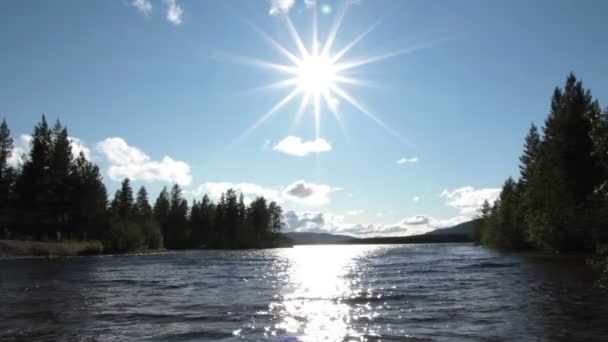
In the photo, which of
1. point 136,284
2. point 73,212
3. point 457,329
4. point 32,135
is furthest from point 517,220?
point 32,135

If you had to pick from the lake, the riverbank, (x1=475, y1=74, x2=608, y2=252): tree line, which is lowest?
the lake

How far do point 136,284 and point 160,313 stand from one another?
13614 mm

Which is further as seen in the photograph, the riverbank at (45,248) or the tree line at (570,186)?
the riverbank at (45,248)

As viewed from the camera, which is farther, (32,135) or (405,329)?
(32,135)

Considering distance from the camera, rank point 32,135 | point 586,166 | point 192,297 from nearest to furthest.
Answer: point 192,297 → point 586,166 → point 32,135

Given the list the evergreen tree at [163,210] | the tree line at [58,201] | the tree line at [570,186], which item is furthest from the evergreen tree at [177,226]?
the tree line at [570,186]

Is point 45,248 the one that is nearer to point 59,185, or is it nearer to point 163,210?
point 59,185

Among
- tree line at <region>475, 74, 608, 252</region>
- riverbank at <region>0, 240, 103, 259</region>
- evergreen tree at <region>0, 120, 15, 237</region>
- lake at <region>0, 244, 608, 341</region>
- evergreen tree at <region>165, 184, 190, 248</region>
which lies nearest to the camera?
lake at <region>0, 244, 608, 341</region>

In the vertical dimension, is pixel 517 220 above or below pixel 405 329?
above

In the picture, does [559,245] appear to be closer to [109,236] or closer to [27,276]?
[27,276]

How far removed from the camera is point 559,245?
2355 inches

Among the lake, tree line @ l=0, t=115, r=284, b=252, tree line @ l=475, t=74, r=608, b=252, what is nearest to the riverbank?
tree line @ l=0, t=115, r=284, b=252

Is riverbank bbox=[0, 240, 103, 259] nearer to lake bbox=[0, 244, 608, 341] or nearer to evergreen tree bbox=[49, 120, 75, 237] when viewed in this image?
evergreen tree bbox=[49, 120, 75, 237]

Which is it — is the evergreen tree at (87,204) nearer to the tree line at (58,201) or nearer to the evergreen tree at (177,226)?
the tree line at (58,201)
